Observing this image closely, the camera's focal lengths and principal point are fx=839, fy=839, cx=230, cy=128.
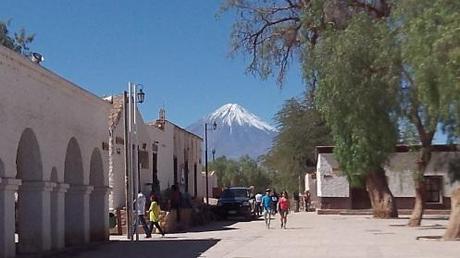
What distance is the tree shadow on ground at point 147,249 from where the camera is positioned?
75.6 ft

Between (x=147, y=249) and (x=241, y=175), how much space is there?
86.6 m

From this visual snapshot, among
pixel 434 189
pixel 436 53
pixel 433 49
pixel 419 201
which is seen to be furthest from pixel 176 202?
pixel 436 53

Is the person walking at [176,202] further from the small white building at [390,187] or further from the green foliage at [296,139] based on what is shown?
the green foliage at [296,139]

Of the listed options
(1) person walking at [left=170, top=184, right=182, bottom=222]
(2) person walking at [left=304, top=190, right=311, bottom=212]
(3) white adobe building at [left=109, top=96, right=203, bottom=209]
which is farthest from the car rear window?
(2) person walking at [left=304, top=190, right=311, bottom=212]

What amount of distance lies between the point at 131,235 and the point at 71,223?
5322 mm

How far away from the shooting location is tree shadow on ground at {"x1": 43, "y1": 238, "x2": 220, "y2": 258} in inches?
907

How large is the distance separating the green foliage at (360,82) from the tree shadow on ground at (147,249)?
8499mm

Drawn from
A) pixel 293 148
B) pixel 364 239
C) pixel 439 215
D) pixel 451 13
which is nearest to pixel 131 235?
pixel 364 239

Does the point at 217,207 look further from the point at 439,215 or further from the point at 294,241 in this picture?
the point at 294,241

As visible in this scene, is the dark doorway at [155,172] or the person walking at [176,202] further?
the dark doorway at [155,172]

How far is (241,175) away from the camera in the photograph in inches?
4417

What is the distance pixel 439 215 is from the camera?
156 ft

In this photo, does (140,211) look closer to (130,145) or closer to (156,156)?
(130,145)

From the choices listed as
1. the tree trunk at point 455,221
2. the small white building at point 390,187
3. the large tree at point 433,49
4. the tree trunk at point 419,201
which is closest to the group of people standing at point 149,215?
the tree trunk at point 419,201
